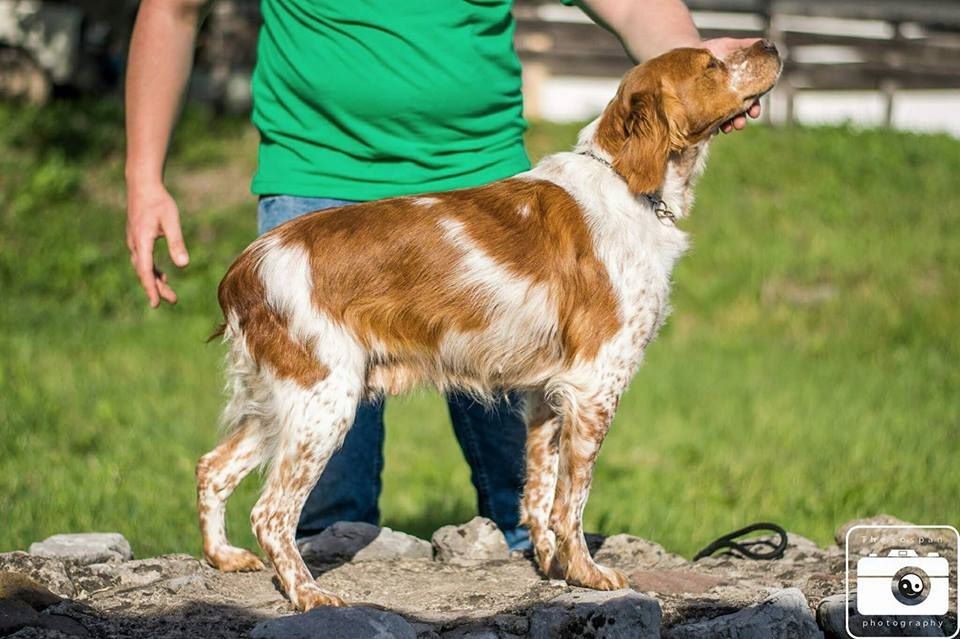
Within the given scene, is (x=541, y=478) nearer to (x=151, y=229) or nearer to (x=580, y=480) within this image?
(x=580, y=480)

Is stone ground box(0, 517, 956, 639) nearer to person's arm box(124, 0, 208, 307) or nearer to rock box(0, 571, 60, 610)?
rock box(0, 571, 60, 610)

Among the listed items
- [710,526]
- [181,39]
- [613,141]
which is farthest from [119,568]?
[710,526]

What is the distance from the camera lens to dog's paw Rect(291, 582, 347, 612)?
4078 millimetres

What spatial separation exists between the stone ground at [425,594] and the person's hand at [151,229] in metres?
0.97

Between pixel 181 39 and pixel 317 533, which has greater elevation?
pixel 181 39

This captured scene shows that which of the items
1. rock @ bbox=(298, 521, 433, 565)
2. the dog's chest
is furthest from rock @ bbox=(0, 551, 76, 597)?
the dog's chest

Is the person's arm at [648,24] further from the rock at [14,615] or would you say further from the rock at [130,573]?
the rock at [14,615]

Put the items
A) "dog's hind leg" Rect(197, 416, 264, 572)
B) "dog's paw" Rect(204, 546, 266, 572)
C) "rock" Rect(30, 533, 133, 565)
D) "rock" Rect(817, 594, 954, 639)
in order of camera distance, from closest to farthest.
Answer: "rock" Rect(817, 594, 954, 639), "dog's hind leg" Rect(197, 416, 264, 572), "dog's paw" Rect(204, 546, 266, 572), "rock" Rect(30, 533, 133, 565)

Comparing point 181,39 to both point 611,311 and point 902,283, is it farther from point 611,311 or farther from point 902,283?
point 902,283

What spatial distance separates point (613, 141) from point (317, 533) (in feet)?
6.56

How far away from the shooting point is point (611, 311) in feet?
14.0

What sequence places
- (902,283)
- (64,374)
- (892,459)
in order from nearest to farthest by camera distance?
(892,459) < (64,374) < (902,283)

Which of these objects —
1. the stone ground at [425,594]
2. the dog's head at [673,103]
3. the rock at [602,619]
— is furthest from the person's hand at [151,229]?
the rock at [602,619]

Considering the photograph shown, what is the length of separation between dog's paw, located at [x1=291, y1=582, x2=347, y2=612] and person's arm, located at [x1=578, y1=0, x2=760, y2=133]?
2082 mm
